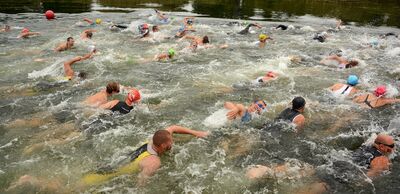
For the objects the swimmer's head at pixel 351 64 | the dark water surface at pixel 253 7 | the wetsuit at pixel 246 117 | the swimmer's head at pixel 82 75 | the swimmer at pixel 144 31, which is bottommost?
the wetsuit at pixel 246 117

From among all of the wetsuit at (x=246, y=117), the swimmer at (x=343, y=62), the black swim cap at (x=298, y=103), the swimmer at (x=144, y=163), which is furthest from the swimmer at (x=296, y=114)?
the swimmer at (x=343, y=62)

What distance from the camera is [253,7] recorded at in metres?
30.9

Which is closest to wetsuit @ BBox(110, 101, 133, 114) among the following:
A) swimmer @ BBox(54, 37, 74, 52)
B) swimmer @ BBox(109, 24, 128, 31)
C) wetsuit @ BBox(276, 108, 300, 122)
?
wetsuit @ BBox(276, 108, 300, 122)

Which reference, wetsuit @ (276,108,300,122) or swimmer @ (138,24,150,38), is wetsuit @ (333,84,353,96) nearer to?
wetsuit @ (276,108,300,122)

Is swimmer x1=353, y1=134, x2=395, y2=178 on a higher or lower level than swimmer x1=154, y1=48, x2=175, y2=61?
lower

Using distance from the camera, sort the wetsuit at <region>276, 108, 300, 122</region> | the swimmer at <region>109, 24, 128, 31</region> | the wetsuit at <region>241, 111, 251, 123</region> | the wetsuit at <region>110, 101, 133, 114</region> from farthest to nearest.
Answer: the swimmer at <region>109, 24, 128, 31</region>, the wetsuit at <region>110, 101, 133, 114</region>, the wetsuit at <region>241, 111, 251, 123</region>, the wetsuit at <region>276, 108, 300, 122</region>

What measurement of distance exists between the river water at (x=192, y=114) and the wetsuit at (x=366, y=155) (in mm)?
192

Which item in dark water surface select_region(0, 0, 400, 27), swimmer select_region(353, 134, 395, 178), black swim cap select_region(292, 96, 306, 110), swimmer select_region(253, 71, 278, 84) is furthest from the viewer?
dark water surface select_region(0, 0, 400, 27)

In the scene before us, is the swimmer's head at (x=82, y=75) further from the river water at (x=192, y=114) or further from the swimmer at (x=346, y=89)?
the swimmer at (x=346, y=89)

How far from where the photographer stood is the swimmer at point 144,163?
245 inches

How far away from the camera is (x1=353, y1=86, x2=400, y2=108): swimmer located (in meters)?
9.64

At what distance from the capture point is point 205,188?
6.27 meters

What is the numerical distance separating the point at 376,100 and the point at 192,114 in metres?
5.04

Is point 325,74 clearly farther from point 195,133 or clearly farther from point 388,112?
point 195,133
